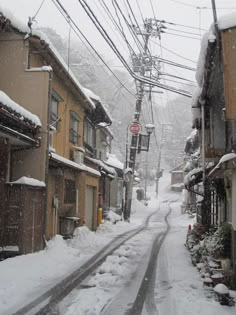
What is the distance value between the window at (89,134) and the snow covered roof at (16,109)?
10046 millimetres

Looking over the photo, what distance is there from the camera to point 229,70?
7980 millimetres

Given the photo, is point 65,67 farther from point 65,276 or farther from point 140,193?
point 140,193

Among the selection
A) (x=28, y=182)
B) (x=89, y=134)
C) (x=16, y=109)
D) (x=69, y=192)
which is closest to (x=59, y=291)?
(x=28, y=182)

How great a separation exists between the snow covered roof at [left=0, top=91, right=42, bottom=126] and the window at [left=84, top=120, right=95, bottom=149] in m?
10.0

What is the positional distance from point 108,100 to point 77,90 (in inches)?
1699

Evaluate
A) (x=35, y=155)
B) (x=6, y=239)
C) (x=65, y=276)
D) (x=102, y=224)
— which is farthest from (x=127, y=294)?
(x=102, y=224)

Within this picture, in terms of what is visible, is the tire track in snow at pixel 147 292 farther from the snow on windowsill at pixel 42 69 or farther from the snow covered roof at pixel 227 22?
the snow on windowsill at pixel 42 69

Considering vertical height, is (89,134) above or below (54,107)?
above

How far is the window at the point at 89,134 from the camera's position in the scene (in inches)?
956

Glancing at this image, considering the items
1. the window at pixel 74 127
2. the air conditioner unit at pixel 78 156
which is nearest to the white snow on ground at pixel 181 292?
the air conditioner unit at pixel 78 156

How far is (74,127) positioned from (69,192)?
132 inches

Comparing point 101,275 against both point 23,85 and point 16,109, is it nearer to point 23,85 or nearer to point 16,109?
point 16,109

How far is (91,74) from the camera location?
5903 centimetres

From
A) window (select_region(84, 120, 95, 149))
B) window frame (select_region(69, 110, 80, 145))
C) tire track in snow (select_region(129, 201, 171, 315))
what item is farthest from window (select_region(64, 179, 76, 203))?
tire track in snow (select_region(129, 201, 171, 315))
